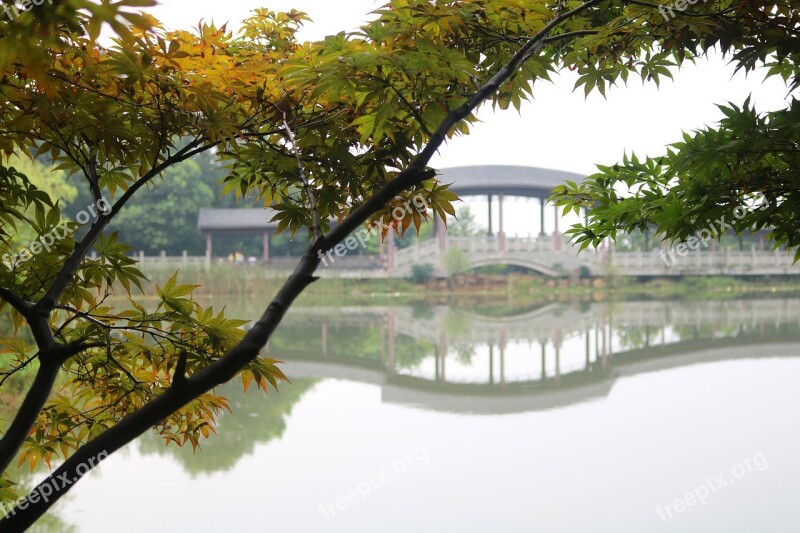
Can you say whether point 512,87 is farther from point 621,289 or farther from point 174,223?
point 174,223

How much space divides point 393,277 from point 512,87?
55.9ft

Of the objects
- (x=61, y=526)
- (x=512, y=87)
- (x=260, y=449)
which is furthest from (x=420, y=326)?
(x=512, y=87)

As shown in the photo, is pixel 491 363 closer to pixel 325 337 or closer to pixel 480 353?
pixel 480 353

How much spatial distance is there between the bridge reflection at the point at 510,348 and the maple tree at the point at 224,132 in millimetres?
4979

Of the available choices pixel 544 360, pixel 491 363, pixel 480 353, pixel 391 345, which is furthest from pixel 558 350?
pixel 391 345

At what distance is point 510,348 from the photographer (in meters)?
9.97

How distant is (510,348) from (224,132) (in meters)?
8.84

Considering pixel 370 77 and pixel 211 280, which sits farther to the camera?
pixel 211 280

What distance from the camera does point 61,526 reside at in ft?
10.8

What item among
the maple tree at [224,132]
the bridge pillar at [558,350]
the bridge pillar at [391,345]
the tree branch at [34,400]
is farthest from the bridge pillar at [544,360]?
the tree branch at [34,400]

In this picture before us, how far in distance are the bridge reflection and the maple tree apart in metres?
4.98

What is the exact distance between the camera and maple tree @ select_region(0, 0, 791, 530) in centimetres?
124

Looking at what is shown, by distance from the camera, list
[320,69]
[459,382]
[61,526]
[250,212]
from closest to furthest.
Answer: [320,69] → [61,526] → [459,382] → [250,212]

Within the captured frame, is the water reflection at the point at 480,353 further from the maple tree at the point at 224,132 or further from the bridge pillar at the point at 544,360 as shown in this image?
the maple tree at the point at 224,132
